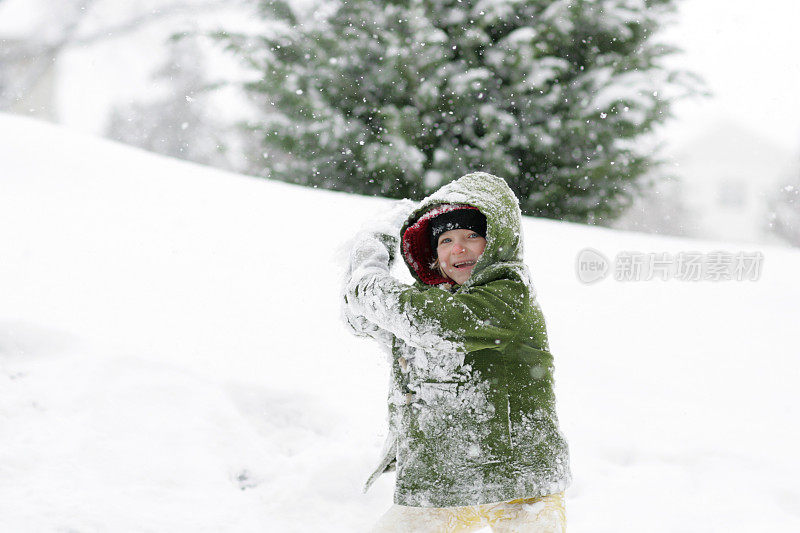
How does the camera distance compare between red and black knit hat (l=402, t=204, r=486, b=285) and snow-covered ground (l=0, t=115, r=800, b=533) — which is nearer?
red and black knit hat (l=402, t=204, r=486, b=285)

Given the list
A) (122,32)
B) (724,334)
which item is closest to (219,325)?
(724,334)

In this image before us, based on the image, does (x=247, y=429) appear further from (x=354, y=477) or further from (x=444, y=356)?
(x=444, y=356)

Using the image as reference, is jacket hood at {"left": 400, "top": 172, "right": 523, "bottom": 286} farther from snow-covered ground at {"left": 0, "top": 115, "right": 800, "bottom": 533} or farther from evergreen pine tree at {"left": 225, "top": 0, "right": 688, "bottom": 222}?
evergreen pine tree at {"left": 225, "top": 0, "right": 688, "bottom": 222}

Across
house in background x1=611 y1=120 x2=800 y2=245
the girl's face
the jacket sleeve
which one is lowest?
house in background x1=611 y1=120 x2=800 y2=245

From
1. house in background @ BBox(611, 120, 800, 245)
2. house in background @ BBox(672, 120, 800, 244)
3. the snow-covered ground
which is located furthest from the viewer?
house in background @ BBox(672, 120, 800, 244)

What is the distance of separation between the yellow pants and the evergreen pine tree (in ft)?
18.4

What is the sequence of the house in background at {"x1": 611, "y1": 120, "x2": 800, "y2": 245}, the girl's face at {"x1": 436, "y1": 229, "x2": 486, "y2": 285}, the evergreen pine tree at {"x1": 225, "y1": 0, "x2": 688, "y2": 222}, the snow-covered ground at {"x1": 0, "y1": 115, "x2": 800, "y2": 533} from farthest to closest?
the house in background at {"x1": 611, "y1": 120, "x2": 800, "y2": 245}, the evergreen pine tree at {"x1": 225, "y1": 0, "x2": 688, "y2": 222}, the snow-covered ground at {"x1": 0, "y1": 115, "x2": 800, "y2": 533}, the girl's face at {"x1": 436, "y1": 229, "x2": 486, "y2": 285}

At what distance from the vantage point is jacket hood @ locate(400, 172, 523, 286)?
1.80 meters

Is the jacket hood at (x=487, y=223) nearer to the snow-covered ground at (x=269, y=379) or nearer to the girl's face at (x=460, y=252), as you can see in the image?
the girl's face at (x=460, y=252)

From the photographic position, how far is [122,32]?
1199cm

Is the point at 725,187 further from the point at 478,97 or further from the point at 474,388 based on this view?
the point at 474,388

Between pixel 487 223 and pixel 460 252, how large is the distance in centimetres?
15

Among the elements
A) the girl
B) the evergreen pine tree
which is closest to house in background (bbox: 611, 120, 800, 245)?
the evergreen pine tree

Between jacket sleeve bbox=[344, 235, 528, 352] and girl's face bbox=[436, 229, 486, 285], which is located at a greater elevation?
girl's face bbox=[436, 229, 486, 285]
